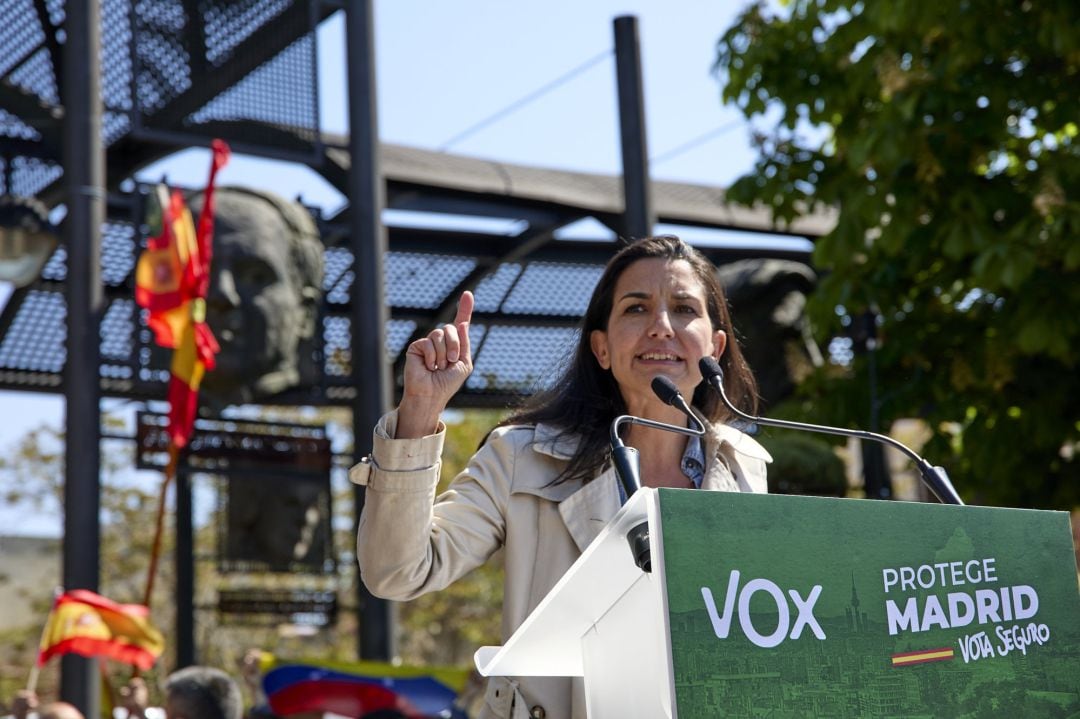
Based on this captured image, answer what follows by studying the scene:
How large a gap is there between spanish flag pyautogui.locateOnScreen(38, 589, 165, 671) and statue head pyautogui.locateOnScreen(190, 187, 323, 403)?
1.72 metres

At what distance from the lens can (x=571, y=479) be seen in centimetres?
309

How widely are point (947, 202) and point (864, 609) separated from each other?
6.73 m

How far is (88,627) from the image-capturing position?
8.41 m

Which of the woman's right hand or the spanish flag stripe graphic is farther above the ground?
the woman's right hand

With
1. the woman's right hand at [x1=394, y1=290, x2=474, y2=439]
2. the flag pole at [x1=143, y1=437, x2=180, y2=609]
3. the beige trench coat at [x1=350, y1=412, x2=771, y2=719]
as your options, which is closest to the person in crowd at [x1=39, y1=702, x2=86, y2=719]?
the flag pole at [x1=143, y1=437, x2=180, y2=609]

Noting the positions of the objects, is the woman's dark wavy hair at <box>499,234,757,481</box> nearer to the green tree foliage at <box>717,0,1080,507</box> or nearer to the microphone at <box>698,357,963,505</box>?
the microphone at <box>698,357,963,505</box>

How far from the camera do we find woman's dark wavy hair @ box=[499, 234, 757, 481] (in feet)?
10.7

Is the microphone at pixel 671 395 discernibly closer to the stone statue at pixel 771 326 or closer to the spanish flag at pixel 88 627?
the spanish flag at pixel 88 627

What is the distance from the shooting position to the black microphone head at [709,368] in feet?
9.66

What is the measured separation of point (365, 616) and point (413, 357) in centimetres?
725

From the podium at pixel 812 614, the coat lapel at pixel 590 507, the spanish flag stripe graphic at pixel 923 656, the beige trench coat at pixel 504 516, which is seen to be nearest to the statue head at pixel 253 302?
the beige trench coat at pixel 504 516

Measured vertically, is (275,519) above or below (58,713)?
above

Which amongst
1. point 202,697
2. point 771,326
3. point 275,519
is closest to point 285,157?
point 275,519

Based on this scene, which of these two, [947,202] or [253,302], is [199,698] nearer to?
[253,302]
